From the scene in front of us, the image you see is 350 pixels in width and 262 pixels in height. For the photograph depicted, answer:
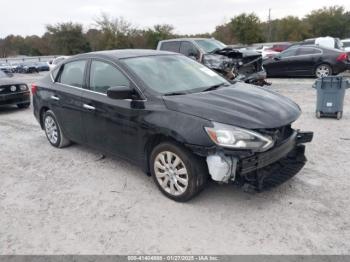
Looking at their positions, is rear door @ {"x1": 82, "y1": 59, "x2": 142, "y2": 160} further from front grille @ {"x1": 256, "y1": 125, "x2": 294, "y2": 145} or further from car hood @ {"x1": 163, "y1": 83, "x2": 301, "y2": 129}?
front grille @ {"x1": 256, "y1": 125, "x2": 294, "y2": 145}

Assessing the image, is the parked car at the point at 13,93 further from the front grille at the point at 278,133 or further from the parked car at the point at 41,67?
the parked car at the point at 41,67

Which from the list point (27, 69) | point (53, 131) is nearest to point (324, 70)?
point (53, 131)

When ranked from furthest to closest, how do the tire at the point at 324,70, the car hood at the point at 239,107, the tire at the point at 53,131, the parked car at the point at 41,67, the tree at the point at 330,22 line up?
the tree at the point at 330,22 → the parked car at the point at 41,67 → the tire at the point at 324,70 → the tire at the point at 53,131 → the car hood at the point at 239,107

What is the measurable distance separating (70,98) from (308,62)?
10546mm

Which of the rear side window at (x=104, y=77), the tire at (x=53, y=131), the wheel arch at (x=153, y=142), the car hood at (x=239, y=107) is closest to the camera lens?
the car hood at (x=239, y=107)

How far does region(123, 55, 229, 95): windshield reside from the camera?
13.0 ft

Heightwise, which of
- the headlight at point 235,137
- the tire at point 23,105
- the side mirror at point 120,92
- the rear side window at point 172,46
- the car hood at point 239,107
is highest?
the rear side window at point 172,46

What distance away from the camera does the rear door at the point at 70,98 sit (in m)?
4.78

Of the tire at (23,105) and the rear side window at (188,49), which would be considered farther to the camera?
the rear side window at (188,49)

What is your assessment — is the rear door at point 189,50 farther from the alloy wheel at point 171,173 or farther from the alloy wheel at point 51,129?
the alloy wheel at point 171,173

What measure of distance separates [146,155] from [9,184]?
1.94 meters

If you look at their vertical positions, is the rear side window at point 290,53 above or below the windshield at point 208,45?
below

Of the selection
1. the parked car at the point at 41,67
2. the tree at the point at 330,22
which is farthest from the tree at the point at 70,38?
the tree at the point at 330,22

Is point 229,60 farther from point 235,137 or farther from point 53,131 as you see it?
point 235,137
